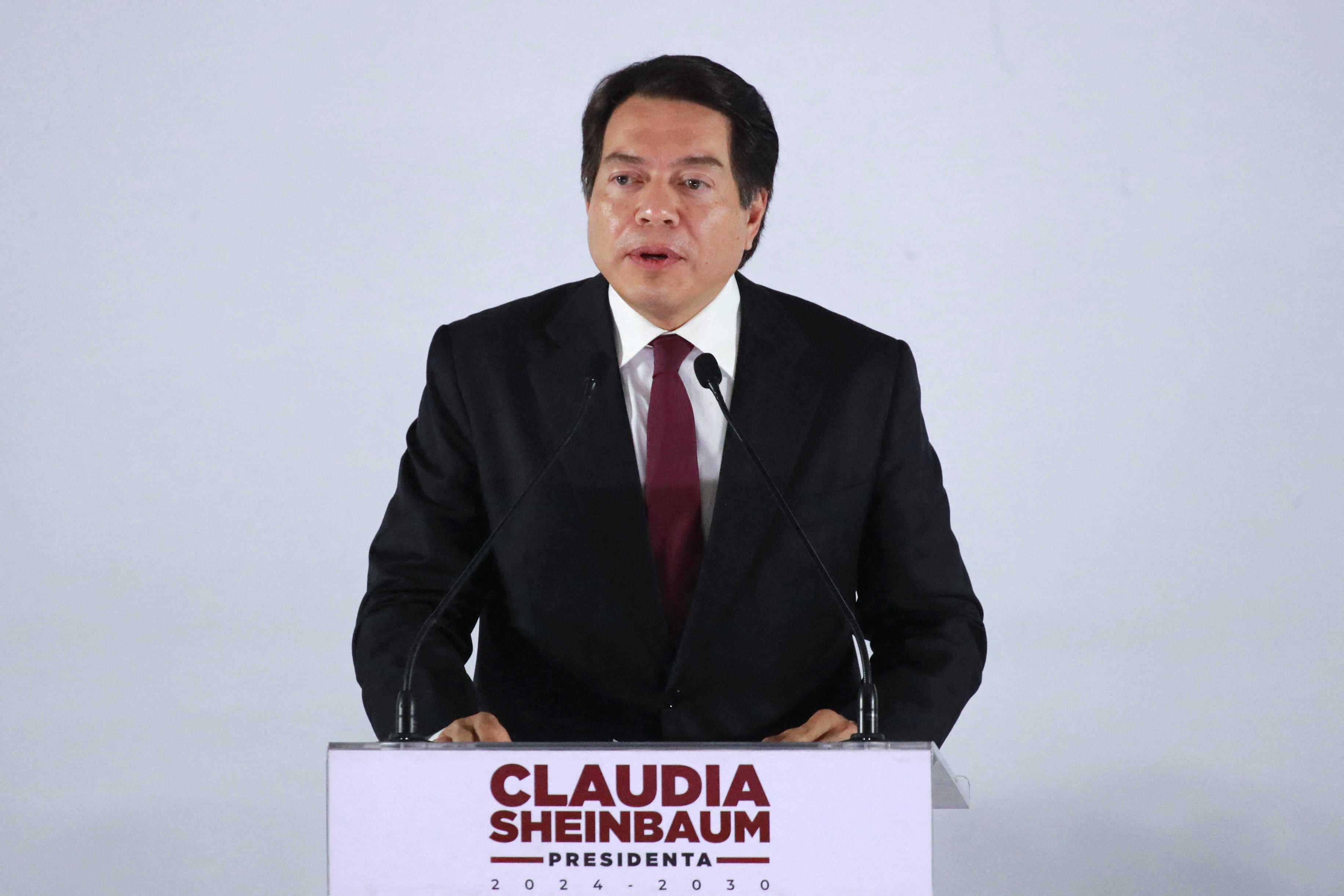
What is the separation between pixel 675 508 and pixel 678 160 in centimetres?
47

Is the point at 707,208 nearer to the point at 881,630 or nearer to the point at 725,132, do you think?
the point at 725,132

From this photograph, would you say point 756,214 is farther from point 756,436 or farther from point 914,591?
point 914,591

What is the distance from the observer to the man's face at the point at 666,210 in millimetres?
2074

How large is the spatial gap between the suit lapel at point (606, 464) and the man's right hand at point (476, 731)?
361 mm

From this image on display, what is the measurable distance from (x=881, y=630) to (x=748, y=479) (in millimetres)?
293

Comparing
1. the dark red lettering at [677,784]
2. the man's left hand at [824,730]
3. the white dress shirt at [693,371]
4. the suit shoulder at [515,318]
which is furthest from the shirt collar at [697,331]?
the dark red lettering at [677,784]

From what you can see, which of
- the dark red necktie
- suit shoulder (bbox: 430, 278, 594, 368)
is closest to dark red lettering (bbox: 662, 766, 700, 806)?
the dark red necktie

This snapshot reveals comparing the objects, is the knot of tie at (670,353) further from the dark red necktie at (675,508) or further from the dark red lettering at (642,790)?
the dark red lettering at (642,790)

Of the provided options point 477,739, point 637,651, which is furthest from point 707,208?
point 477,739

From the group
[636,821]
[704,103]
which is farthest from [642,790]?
[704,103]

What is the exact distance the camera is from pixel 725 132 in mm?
2178

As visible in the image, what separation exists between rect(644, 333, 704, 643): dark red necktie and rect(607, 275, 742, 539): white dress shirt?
0.04 ft

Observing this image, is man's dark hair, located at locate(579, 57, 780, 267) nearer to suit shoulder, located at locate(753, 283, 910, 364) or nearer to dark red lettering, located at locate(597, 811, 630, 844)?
suit shoulder, located at locate(753, 283, 910, 364)

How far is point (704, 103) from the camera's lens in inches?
85.3
